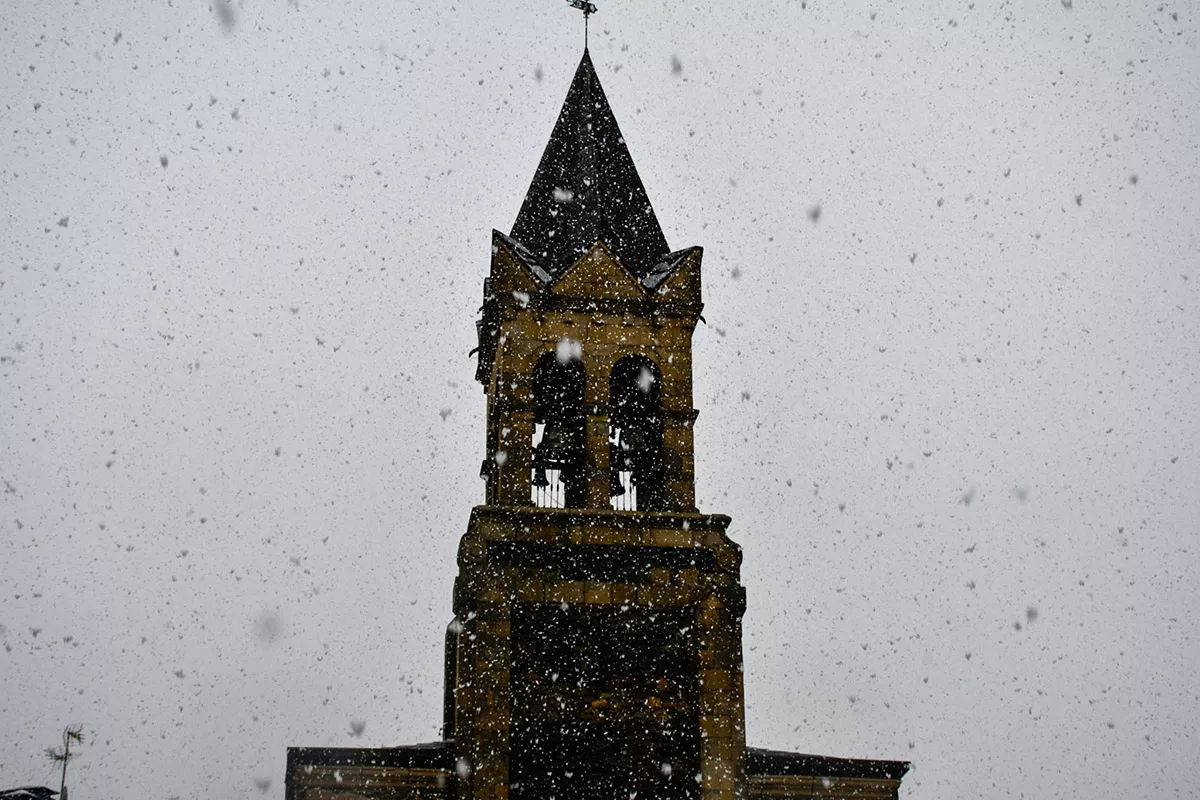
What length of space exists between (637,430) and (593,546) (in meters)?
2.14

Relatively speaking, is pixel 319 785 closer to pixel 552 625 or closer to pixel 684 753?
pixel 552 625

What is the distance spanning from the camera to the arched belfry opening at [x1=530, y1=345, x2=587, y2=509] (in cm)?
1719

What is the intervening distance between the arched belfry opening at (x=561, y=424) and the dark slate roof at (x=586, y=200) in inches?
49.0

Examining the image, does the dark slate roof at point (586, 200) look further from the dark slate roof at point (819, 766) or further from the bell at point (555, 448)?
the dark slate roof at point (819, 766)

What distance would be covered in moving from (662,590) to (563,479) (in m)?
3.27

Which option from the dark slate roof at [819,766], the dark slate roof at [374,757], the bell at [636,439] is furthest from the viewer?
the bell at [636,439]

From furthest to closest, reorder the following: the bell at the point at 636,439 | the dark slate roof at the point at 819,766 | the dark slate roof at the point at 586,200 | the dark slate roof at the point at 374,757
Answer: the dark slate roof at the point at 586,200
the bell at the point at 636,439
the dark slate roof at the point at 819,766
the dark slate roof at the point at 374,757

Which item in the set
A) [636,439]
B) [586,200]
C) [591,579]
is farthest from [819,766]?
[586,200]

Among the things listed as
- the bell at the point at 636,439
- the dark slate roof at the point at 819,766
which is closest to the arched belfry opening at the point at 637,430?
the bell at the point at 636,439

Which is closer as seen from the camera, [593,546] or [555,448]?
[593,546]

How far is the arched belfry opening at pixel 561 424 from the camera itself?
17.2 metres

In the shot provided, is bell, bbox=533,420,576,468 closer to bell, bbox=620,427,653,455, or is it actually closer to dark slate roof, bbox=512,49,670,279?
bell, bbox=620,427,653,455

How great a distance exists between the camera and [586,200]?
1866 cm

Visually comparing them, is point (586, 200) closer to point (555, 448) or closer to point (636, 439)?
point (636, 439)
